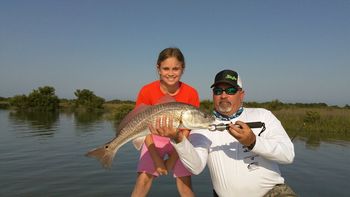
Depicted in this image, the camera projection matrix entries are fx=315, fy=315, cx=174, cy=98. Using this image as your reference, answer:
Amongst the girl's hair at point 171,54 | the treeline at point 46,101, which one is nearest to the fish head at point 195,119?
the girl's hair at point 171,54

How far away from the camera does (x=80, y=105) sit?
78500 mm

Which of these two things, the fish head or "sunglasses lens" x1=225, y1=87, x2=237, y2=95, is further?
"sunglasses lens" x1=225, y1=87, x2=237, y2=95

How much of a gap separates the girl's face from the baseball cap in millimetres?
667

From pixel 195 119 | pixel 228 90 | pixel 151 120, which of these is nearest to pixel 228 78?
pixel 228 90

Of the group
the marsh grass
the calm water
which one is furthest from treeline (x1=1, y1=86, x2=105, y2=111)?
the calm water

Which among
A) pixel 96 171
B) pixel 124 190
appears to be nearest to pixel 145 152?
pixel 124 190

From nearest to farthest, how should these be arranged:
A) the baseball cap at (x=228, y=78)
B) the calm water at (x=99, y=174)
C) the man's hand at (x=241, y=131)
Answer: the man's hand at (x=241, y=131)
the baseball cap at (x=228, y=78)
the calm water at (x=99, y=174)

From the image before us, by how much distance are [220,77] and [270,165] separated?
4.54ft

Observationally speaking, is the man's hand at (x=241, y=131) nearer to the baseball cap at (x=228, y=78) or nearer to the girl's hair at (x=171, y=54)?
the baseball cap at (x=228, y=78)

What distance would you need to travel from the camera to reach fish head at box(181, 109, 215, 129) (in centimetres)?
399

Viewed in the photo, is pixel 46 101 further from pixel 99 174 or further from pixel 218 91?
pixel 218 91

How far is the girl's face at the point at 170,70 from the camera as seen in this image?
4868mm

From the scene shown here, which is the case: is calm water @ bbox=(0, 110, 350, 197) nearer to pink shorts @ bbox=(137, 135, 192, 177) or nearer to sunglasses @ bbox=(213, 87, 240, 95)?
pink shorts @ bbox=(137, 135, 192, 177)

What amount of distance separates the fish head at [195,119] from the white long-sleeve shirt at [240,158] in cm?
22
